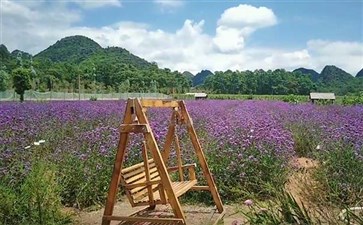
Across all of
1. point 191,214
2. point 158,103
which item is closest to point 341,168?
point 191,214

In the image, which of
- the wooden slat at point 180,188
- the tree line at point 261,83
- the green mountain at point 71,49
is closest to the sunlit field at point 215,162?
the wooden slat at point 180,188

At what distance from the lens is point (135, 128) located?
13.9 ft

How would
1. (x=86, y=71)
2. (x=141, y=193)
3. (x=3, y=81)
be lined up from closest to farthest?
(x=141, y=193)
(x=3, y=81)
(x=86, y=71)

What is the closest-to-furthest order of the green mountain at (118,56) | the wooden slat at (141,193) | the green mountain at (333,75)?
1. the wooden slat at (141,193)
2. the green mountain at (118,56)
3. the green mountain at (333,75)

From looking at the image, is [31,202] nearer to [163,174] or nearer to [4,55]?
[163,174]

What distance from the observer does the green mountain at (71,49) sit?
111175 millimetres

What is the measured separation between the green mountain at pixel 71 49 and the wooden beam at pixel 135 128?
350ft

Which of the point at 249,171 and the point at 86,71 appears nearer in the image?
the point at 249,171

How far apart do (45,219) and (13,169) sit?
902 mm

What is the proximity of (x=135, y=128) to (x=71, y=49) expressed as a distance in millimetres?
115553

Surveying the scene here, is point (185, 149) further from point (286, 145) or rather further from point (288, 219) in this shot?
point (288, 219)

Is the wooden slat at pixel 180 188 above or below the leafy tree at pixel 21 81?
below

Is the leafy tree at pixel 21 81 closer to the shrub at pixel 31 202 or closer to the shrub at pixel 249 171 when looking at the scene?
the shrub at pixel 249 171

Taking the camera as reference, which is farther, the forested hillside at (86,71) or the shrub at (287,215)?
the forested hillside at (86,71)
